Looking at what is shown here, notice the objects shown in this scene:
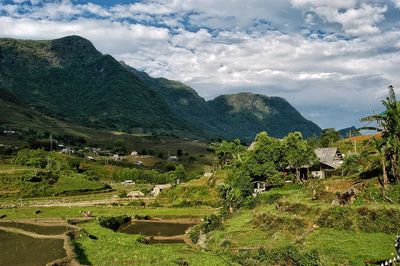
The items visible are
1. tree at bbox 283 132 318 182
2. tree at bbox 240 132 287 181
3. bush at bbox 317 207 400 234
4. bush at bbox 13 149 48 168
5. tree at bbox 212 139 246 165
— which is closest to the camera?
bush at bbox 317 207 400 234

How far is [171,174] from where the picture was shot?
15138 centimetres

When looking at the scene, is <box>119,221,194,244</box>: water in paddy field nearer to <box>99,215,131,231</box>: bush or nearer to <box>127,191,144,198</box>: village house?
<box>99,215,131,231</box>: bush

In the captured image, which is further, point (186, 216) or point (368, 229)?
point (186, 216)

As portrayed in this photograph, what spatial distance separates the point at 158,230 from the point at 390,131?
39.7 m

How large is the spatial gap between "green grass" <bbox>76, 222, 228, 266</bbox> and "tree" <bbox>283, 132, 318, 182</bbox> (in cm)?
4035

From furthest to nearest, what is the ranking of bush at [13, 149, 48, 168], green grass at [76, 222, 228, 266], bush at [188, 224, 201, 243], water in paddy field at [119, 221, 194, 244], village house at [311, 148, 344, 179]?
1. bush at [13, 149, 48, 168]
2. village house at [311, 148, 344, 179]
3. water in paddy field at [119, 221, 194, 244]
4. bush at [188, 224, 201, 243]
5. green grass at [76, 222, 228, 266]

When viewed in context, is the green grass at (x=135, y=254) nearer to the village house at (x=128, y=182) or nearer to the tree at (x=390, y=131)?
the tree at (x=390, y=131)

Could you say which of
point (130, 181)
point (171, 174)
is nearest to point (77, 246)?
point (171, 174)

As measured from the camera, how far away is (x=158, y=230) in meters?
70.4

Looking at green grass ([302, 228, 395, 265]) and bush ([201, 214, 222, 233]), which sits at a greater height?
green grass ([302, 228, 395, 265])

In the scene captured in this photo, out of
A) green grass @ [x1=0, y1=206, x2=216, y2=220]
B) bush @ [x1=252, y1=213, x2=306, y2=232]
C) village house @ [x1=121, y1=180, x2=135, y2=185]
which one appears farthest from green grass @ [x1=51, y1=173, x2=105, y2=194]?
bush @ [x1=252, y1=213, x2=306, y2=232]

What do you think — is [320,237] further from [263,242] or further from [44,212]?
[44,212]

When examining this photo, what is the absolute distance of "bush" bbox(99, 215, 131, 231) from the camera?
230ft

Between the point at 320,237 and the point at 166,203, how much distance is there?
64.5 m
